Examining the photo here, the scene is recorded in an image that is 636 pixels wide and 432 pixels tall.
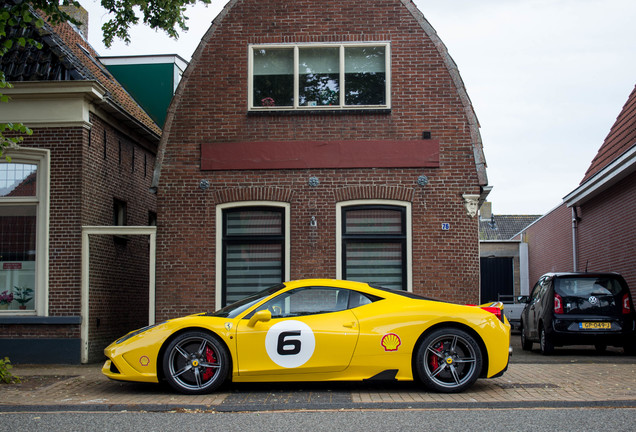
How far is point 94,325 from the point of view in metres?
13.8

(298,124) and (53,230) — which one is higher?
(298,124)

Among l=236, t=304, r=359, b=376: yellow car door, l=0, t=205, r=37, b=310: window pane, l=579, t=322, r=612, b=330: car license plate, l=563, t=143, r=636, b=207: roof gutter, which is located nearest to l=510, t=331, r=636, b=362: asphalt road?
l=579, t=322, r=612, b=330: car license plate

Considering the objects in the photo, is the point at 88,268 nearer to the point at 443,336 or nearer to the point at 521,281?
the point at 443,336

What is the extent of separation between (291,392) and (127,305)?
318 inches

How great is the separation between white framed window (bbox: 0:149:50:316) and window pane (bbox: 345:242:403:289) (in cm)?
555

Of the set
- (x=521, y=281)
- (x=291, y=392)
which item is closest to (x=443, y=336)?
(x=291, y=392)

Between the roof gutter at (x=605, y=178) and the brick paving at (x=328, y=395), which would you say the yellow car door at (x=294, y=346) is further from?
the roof gutter at (x=605, y=178)

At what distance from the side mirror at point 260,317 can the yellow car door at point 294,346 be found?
30 mm

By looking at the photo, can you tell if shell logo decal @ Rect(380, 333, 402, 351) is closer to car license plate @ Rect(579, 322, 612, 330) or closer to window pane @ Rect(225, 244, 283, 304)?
window pane @ Rect(225, 244, 283, 304)

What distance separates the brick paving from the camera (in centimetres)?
768

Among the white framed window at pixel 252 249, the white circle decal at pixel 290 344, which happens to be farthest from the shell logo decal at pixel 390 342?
the white framed window at pixel 252 249

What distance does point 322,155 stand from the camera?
44.6ft

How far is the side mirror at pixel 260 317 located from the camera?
846 centimetres

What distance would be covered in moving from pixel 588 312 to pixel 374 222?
428 cm
